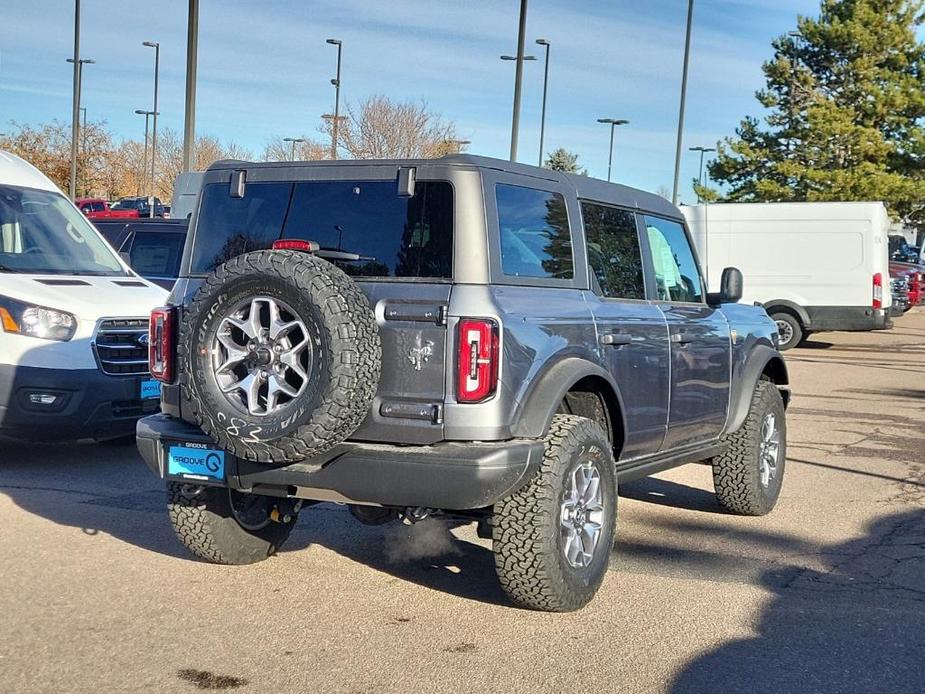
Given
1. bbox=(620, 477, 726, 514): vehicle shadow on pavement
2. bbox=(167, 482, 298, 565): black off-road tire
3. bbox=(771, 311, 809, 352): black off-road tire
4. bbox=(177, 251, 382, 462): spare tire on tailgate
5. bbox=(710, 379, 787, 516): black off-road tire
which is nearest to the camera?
bbox=(177, 251, 382, 462): spare tire on tailgate

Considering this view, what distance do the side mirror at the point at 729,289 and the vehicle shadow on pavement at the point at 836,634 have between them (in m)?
1.59

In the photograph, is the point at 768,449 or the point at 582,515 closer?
the point at 582,515

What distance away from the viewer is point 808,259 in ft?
67.8

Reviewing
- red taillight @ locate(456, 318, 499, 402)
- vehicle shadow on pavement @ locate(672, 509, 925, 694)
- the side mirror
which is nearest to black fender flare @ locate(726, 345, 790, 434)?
the side mirror

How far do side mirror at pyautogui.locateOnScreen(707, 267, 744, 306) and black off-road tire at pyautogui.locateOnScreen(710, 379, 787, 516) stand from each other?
28.7 inches

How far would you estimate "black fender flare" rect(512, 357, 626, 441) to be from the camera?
4.89 metres

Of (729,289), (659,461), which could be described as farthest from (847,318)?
(659,461)

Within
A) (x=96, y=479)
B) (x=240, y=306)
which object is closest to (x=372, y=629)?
(x=240, y=306)

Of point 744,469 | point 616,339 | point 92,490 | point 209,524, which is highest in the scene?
point 616,339

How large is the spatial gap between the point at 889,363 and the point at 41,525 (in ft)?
53.8

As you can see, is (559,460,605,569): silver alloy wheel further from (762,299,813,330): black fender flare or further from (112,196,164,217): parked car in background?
(112,196,164,217): parked car in background

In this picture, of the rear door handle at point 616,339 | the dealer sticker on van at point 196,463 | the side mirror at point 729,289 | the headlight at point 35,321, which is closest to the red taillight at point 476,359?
the rear door handle at point 616,339

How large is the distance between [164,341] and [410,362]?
1335mm

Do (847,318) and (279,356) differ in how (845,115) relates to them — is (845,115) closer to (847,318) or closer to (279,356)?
(847,318)
